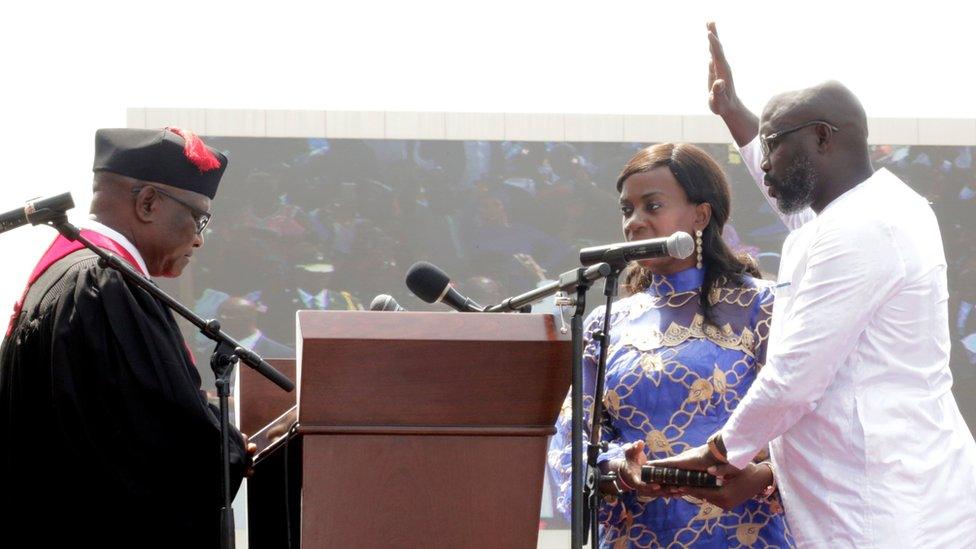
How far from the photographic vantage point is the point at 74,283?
11.5ft

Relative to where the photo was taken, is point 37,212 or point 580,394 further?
point 37,212

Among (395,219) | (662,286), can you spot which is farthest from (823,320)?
(395,219)

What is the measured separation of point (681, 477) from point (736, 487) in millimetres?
165

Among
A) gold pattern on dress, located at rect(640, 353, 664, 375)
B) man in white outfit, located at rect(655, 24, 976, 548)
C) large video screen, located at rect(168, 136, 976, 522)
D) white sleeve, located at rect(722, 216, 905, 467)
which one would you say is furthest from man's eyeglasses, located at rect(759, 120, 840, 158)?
large video screen, located at rect(168, 136, 976, 522)

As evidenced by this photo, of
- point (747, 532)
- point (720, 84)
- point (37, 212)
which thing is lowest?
point (747, 532)

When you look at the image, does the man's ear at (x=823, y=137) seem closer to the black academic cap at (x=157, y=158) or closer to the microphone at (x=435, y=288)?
the microphone at (x=435, y=288)

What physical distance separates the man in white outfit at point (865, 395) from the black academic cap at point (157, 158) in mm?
1827

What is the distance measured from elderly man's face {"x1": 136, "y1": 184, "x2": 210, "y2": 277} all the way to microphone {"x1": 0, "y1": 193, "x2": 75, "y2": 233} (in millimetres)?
783

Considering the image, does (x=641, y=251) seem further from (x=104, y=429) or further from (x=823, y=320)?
(x=104, y=429)

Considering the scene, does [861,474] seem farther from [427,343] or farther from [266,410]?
[266,410]

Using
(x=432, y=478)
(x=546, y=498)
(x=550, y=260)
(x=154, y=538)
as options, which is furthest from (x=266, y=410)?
(x=550, y=260)

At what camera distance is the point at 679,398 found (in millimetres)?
3564

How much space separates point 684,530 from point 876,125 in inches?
691

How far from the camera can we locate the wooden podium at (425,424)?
2.82 m
